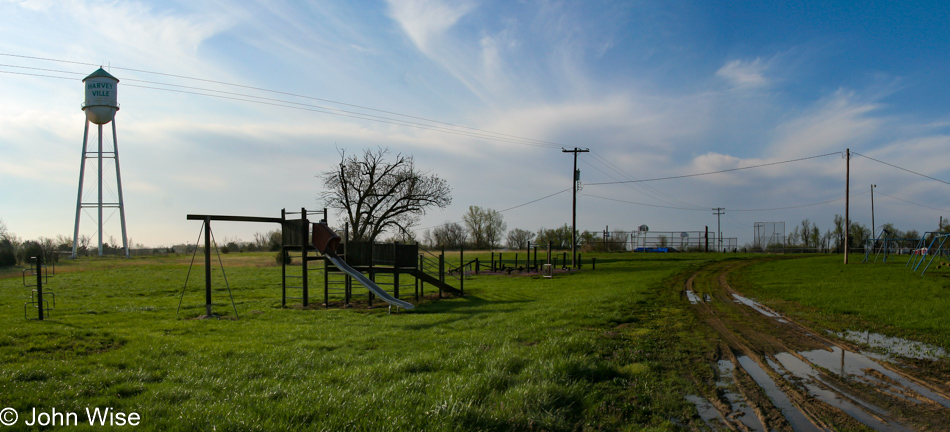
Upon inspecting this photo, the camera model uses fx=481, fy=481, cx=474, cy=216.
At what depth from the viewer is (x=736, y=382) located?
6500mm

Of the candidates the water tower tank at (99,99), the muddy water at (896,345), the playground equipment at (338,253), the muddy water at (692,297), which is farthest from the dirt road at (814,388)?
the water tower tank at (99,99)

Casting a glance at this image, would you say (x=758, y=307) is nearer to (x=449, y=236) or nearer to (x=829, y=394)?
(x=829, y=394)

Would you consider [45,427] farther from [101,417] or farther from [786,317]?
[786,317]

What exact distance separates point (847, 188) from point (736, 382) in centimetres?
3893

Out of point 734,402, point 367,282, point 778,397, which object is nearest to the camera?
point 734,402

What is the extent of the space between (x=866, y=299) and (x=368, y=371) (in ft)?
53.1

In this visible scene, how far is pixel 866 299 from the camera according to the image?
15.1 metres

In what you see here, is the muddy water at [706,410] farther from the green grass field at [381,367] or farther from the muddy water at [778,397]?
the muddy water at [778,397]

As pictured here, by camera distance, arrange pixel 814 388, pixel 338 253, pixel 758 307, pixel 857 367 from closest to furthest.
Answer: pixel 814 388, pixel 857 367, pixel 758 307, pixel 338 253

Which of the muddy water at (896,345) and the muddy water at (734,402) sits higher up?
the muddy water at (734,402)

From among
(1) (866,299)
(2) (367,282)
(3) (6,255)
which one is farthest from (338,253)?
(3) (6,255)

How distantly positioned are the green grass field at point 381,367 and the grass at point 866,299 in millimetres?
173

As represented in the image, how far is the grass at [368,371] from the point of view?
15.8 ft

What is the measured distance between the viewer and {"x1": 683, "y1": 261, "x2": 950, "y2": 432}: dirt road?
5.03 meters
